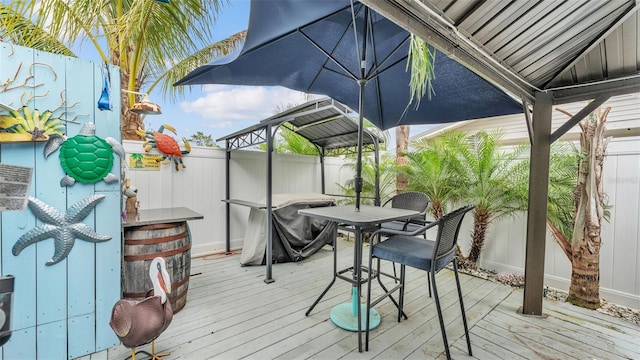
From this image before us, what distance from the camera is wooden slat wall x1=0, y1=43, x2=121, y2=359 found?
1.64 m

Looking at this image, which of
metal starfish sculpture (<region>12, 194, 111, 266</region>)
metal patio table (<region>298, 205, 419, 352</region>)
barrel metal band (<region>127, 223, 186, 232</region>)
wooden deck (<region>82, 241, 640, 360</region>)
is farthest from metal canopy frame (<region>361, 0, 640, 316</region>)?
barrel metal band (<region>127, 223, 186, 232</region>)

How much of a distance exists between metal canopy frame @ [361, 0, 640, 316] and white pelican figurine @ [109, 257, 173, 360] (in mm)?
1969

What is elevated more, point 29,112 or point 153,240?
point 29,112

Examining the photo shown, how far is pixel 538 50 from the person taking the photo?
1902 millimetres

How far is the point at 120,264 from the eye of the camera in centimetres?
201

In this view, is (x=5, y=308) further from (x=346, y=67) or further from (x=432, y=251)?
(x=346, y=67)

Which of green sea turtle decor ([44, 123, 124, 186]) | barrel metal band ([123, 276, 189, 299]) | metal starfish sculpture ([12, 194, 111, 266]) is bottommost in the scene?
barrel metal band ([123, 276, 189, 299])

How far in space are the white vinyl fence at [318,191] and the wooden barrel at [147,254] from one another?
4.43 ft

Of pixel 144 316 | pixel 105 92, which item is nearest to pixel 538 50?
pixel 105 92

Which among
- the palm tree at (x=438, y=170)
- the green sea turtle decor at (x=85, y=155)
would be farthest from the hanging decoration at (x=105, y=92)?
the palm tree at (x=438, y=170)

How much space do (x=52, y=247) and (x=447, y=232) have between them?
8.93ft

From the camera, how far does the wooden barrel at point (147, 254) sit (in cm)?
222

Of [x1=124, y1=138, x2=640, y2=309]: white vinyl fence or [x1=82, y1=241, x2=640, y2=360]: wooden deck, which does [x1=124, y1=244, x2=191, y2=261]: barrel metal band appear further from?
[x1=124, y1=138, x2=640, y2=309]: white vinyl fence

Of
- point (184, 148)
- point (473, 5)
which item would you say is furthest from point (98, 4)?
point (473, 5)
